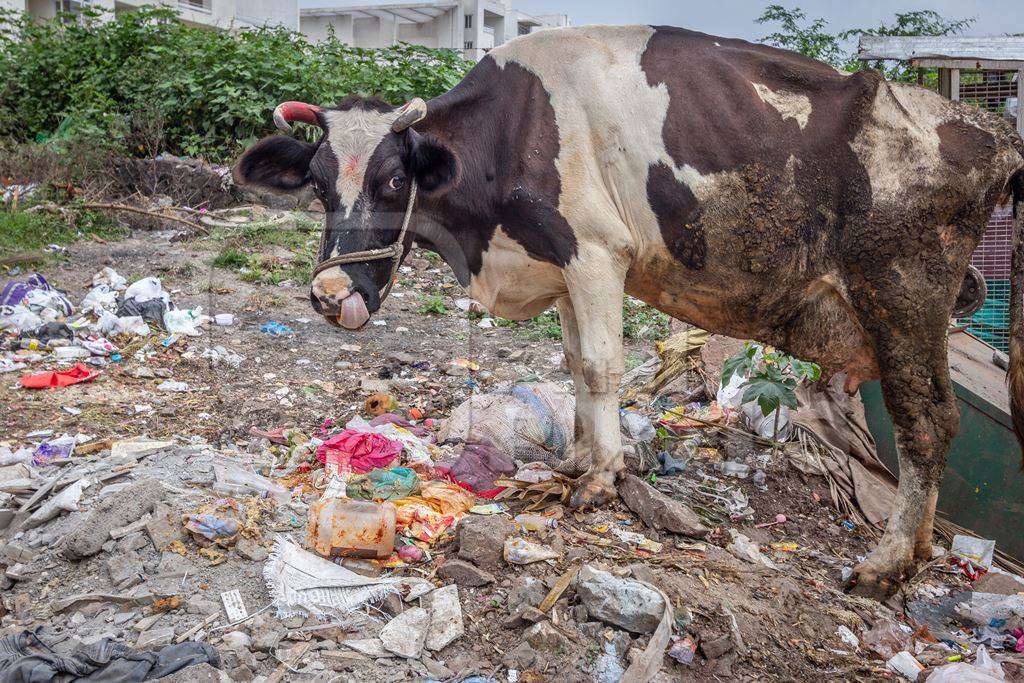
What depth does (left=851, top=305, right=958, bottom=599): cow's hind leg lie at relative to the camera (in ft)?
12.6

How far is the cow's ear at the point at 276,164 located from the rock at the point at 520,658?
7.71ft

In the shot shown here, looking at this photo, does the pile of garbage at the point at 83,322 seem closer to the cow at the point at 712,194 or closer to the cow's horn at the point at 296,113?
the cow's horn at the point at 296,113

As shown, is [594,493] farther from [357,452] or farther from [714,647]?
[357,452]

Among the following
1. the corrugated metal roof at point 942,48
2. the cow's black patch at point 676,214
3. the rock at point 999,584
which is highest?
the corrugated metal roof at point 942,48

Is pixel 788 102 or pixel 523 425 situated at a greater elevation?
pixel 788 102

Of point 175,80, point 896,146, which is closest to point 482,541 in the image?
point 896,146

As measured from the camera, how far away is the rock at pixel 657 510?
13.2ft

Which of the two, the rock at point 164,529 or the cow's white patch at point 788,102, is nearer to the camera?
the rock at point 164,529

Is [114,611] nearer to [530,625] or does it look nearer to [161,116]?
[530,625]

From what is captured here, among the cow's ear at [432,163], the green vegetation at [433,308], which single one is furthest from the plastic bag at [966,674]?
the green vegetation at [433,308]

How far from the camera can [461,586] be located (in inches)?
137

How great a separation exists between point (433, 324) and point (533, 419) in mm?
3479

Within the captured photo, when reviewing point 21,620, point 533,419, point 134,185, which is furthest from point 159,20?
point 21,620

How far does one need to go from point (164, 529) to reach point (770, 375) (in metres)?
3.04
